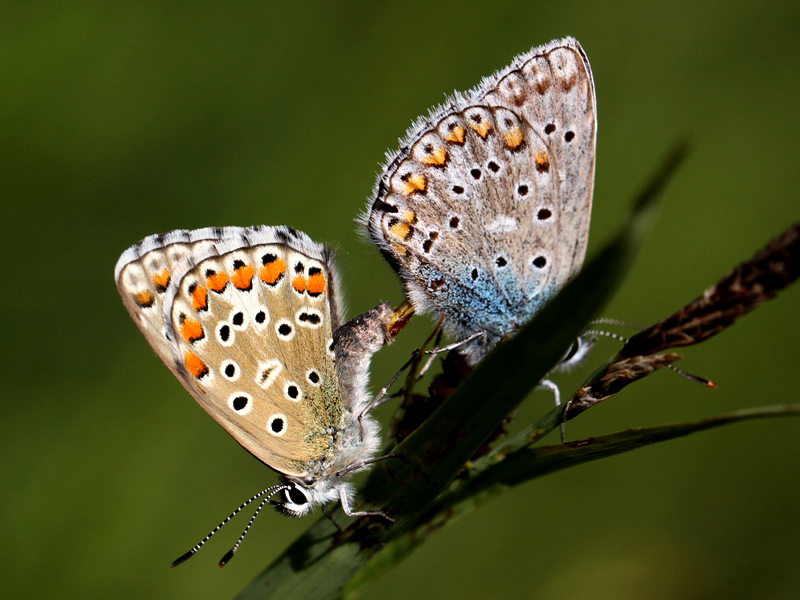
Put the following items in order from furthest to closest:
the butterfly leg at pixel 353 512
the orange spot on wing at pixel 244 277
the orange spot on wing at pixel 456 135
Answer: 1. the orange spot on wing at pixel 456 135
2. the orange spot on wing at pixel 244 277
3. the butterfly leg at pixel 353 512

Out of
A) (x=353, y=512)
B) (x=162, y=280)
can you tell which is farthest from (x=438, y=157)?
(x=353, y=512)

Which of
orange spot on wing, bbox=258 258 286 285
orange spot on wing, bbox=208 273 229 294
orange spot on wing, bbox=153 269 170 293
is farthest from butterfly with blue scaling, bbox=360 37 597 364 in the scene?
orange spot on wing, bbox=153 269 170 293

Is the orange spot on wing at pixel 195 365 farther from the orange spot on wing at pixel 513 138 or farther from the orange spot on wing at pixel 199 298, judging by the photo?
the orange spot on wing at pixel 513 138

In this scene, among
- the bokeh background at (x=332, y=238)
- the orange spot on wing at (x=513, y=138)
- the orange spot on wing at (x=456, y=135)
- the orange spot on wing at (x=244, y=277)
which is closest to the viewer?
the orange spot on wing at (x=244, y=277)

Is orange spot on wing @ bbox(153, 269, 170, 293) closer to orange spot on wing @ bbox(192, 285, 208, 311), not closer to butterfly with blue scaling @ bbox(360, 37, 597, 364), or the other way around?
orange spot on wing @ bbox(192, 285, 208, 311)

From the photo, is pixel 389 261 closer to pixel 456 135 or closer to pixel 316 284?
pixel 316 284

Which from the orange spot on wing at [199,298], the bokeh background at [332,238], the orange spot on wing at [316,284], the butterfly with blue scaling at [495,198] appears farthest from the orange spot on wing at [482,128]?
the orange spot on wing at [199,298]
